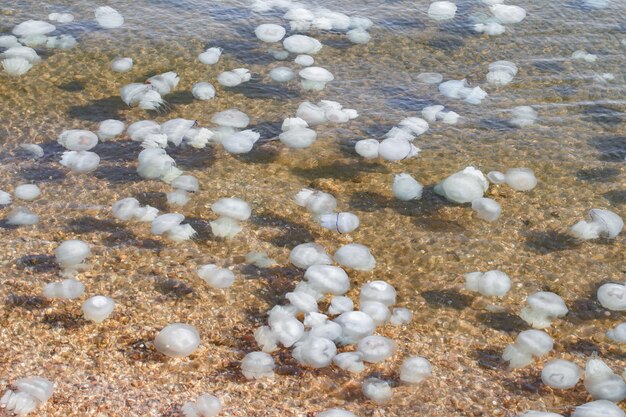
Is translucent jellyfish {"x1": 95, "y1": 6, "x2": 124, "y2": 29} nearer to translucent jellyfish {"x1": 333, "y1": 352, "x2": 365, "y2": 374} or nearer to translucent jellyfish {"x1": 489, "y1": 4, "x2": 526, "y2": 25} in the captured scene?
translucent jellyfish {"x1": 489, "y1": 4, "x2": 526, "y2": 25}

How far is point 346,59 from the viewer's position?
668 cm

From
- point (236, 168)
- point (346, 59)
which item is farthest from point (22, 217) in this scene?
point (346, 59)

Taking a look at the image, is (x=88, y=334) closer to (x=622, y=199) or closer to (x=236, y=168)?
(x=236, y=168)

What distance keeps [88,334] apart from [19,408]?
0.57 metres

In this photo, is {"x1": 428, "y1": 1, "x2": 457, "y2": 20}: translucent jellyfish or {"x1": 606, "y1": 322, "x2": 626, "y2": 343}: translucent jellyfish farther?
{"x1": 428, "y1": 1, "x2": 457, "y2": 20}: translucent jellyfish

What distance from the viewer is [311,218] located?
16.0 feet

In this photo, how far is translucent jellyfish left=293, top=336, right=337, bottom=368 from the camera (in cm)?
380

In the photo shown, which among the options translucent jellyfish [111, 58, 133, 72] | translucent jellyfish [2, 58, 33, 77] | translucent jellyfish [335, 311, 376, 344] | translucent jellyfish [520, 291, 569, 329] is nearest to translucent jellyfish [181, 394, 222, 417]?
translucent jellyfish [335, 311, 376, 344]

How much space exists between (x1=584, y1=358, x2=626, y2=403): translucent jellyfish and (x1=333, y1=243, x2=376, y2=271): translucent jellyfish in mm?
1333

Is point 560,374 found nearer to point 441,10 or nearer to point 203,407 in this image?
point 203,407

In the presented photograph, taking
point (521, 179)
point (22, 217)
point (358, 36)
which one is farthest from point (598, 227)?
point (22, 217)

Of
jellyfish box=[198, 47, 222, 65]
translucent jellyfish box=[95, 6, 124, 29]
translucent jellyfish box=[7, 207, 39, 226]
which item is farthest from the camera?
translucent jellyfish box=[95, 6, 124, 29]

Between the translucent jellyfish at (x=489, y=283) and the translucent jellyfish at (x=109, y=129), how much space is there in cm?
275

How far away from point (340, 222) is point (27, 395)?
212 cm
